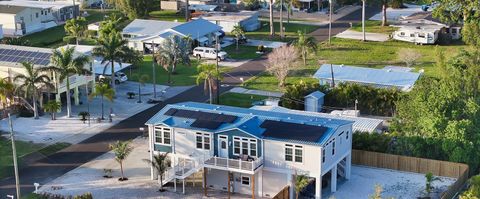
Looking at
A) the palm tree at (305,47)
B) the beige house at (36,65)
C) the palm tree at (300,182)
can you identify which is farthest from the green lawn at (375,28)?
the palm tree at (300,182)

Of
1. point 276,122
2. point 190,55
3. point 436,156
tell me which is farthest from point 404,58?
point 276,122

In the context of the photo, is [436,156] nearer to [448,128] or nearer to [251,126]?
[448,128]

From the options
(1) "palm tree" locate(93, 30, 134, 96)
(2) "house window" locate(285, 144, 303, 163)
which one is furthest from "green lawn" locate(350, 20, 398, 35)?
(2) "house window" locate(285, 144, 303, 163)

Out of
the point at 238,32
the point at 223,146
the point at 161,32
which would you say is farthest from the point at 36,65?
the point at 238,32

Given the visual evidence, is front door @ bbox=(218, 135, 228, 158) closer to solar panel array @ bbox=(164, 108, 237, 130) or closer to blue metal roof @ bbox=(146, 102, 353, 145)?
blue metal roof @ bbox=(146, 102, 353, 145)

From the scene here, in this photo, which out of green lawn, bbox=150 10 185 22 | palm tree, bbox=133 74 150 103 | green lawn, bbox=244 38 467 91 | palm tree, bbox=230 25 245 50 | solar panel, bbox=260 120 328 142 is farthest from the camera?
green lawn, bbox=150 10 185 22

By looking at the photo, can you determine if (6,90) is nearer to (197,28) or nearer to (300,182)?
(300,182)
